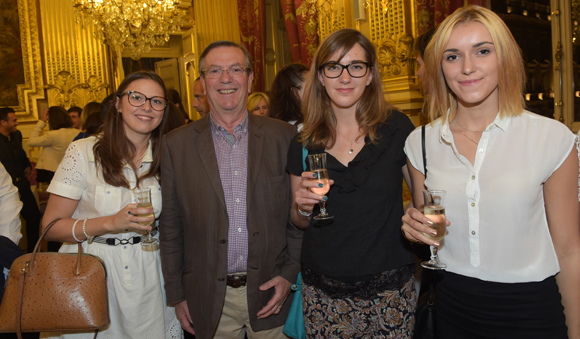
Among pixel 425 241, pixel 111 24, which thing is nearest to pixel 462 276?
pixel 425 241

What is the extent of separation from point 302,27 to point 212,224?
18.2 ft

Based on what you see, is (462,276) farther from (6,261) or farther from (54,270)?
(6,261)

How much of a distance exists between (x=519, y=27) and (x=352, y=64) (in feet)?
11.4

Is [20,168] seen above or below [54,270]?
above

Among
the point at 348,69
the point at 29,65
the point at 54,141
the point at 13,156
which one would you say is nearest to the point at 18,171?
the point at 13,156

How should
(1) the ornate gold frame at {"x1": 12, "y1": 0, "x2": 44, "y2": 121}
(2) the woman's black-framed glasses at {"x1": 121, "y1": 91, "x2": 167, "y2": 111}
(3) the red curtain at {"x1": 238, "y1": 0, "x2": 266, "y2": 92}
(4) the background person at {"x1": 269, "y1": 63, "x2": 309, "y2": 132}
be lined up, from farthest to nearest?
(3) the red curtain at {"x1": 238, "y1": 0, "x2": 266, "y2": 92}
(1) the ornate gold frame at {"x1": 12, "y1": 0, "x2": 44, "y2": 121}
(4) the background person at {"x1": 269, "y1": 63, "x2": 309, "y2": 132}
(2) the woman's black-framed glasses at {"x1": 121, "y1": 91, "x2": 167, "y2": 111}

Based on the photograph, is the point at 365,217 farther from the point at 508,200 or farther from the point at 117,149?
A: the point at 117,149

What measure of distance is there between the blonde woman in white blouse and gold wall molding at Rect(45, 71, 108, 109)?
7.99 metres

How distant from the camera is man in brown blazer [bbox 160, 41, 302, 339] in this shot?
6.86 ft

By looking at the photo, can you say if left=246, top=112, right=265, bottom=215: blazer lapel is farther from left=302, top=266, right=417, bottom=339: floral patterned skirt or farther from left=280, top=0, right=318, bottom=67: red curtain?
left=280, top=0, right=318, bottom=67: red curtain

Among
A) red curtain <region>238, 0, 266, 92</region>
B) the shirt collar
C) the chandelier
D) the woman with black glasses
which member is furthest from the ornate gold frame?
the woman with black glasses

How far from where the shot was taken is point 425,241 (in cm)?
153

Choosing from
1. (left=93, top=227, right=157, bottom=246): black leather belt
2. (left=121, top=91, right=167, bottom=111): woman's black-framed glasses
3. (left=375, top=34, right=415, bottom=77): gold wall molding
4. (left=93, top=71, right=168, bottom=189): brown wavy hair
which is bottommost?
(left=93, top=227, right=157, bottom=246): black leather belt

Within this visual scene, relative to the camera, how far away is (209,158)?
214 centimetres
